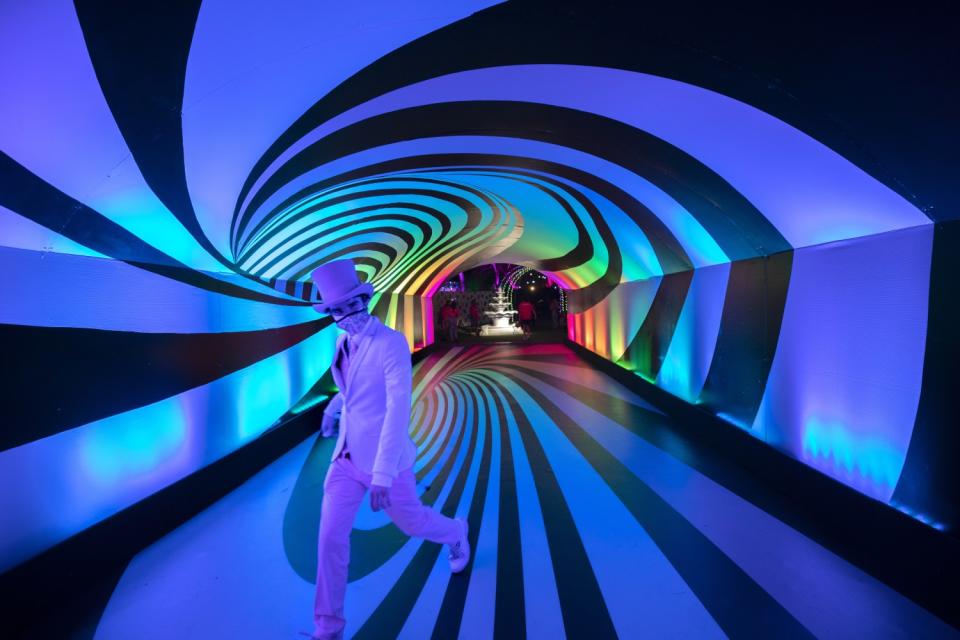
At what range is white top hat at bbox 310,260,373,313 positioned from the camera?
2061 millimetres

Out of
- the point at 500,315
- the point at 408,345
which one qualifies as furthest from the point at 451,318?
the point at 408,345

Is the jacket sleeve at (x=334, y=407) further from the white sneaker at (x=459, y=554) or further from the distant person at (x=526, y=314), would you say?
the distant person at (x=526, y=314)

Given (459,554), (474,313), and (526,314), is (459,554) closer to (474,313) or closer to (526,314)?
(526,314)

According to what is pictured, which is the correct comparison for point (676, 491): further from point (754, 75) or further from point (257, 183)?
point (257, 183)

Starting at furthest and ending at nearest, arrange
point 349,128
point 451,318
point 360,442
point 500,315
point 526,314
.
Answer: point 500,315 < point 526,314 < point 451,318 < point 349,128 < point 360,442

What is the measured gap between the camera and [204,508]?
3.39 meters

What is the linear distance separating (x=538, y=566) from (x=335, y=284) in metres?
2.00

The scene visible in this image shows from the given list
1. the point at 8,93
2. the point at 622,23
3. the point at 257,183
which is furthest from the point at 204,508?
the point at 622,23

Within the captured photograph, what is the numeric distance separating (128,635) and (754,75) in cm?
421

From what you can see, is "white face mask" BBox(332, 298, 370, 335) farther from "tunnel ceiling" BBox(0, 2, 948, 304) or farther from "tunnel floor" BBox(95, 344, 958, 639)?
"tunnel floor" BBox(95, 344, 958, 639)

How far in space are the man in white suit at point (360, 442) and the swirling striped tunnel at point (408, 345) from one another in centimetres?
41

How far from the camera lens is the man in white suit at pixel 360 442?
71.4 inches

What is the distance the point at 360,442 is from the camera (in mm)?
1985

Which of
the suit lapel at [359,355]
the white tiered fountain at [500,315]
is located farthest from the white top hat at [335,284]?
the white tiered fountain at [500,315]
